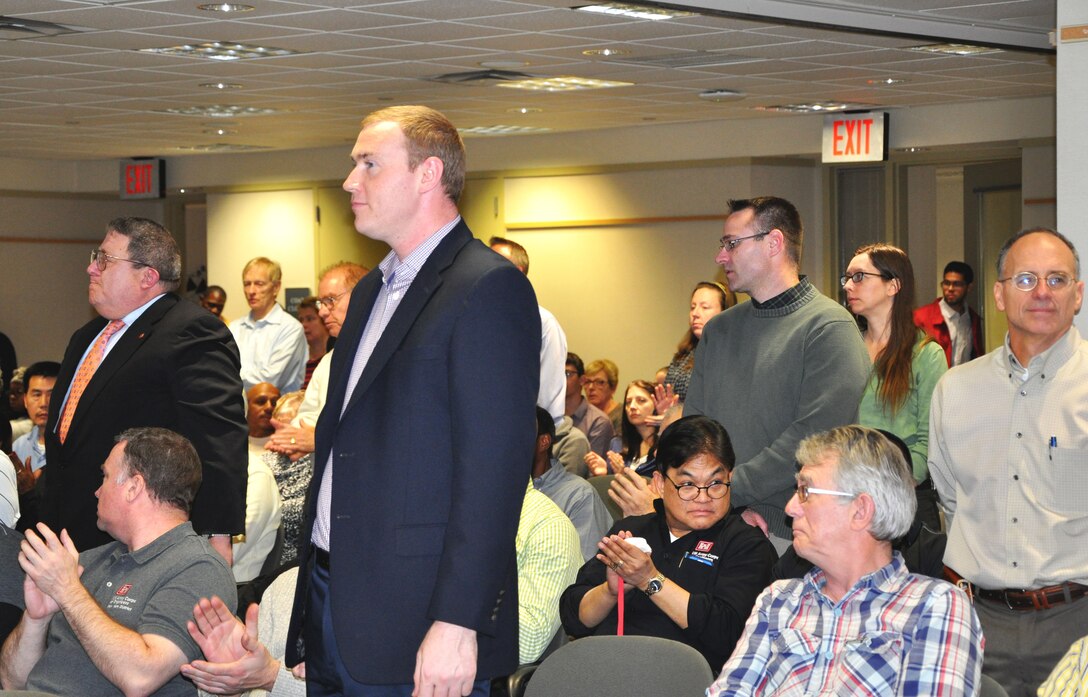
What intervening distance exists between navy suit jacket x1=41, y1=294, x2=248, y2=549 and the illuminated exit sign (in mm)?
7451

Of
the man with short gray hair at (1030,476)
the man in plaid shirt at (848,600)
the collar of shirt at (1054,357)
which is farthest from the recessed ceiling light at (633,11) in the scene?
the man in plaid shirt at (848,600)

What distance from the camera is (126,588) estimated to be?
3559 mm

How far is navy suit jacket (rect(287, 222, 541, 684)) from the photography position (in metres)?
2.37

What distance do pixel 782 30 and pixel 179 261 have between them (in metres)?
3.94

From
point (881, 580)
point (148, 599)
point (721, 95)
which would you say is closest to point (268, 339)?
point (721, 95)

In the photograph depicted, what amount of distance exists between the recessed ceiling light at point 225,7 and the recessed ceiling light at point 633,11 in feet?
5.24

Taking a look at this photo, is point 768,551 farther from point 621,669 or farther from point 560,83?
point 560,83

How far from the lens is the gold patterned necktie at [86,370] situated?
166 inches

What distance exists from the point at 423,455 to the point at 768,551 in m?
1.77

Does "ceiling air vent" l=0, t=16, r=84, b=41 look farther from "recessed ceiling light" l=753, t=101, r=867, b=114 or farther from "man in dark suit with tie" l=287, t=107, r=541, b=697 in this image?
"recessed ceiling light" l=753, t=101, r=867, b=114

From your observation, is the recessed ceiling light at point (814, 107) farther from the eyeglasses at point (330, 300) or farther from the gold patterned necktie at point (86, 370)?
the gold patterned necktie at point (86, 370)

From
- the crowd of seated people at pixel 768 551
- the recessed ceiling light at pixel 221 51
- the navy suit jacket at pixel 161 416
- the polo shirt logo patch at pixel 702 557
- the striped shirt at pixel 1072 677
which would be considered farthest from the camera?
the recessed ceiling light at pixel 221 51

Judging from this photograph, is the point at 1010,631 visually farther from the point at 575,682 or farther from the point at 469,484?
the point at 469,484

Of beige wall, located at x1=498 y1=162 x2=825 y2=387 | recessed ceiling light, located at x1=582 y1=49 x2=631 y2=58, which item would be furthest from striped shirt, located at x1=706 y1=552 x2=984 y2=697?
beige wall, located at x1=498 y1=162 x2=825 y2=387
